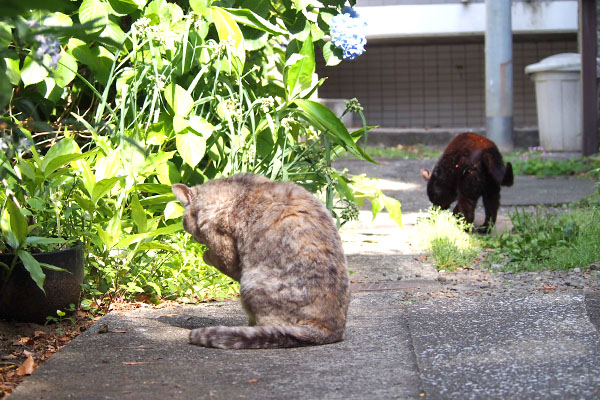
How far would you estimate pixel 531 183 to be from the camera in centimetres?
928

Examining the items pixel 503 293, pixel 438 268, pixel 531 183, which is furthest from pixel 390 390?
pixel 531 183

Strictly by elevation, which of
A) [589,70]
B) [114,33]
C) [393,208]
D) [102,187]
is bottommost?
[393,208]

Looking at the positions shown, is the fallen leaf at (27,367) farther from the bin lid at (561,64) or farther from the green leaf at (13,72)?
the bin lid at (561,64)

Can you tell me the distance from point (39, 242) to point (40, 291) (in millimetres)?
263

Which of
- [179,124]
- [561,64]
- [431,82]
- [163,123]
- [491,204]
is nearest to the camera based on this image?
[179,124]

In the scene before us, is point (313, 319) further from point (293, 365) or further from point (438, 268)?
point (438, 268)

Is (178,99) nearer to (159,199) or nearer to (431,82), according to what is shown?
(159,199)

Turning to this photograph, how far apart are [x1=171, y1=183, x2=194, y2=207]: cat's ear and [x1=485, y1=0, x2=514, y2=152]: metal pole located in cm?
911

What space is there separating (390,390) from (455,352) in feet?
1.76

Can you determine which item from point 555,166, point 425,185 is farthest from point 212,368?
point 555,166

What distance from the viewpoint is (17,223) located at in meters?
3.29

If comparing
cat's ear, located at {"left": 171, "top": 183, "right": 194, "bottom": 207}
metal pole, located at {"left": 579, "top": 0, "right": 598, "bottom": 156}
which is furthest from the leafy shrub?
metal pole, located at {"left": 579, "top": 0, "right": 598, "bottom": 156}

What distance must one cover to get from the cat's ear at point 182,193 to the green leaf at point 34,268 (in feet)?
2.20

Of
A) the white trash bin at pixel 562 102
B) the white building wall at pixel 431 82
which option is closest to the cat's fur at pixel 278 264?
the white trash bin at pixel 562 102
